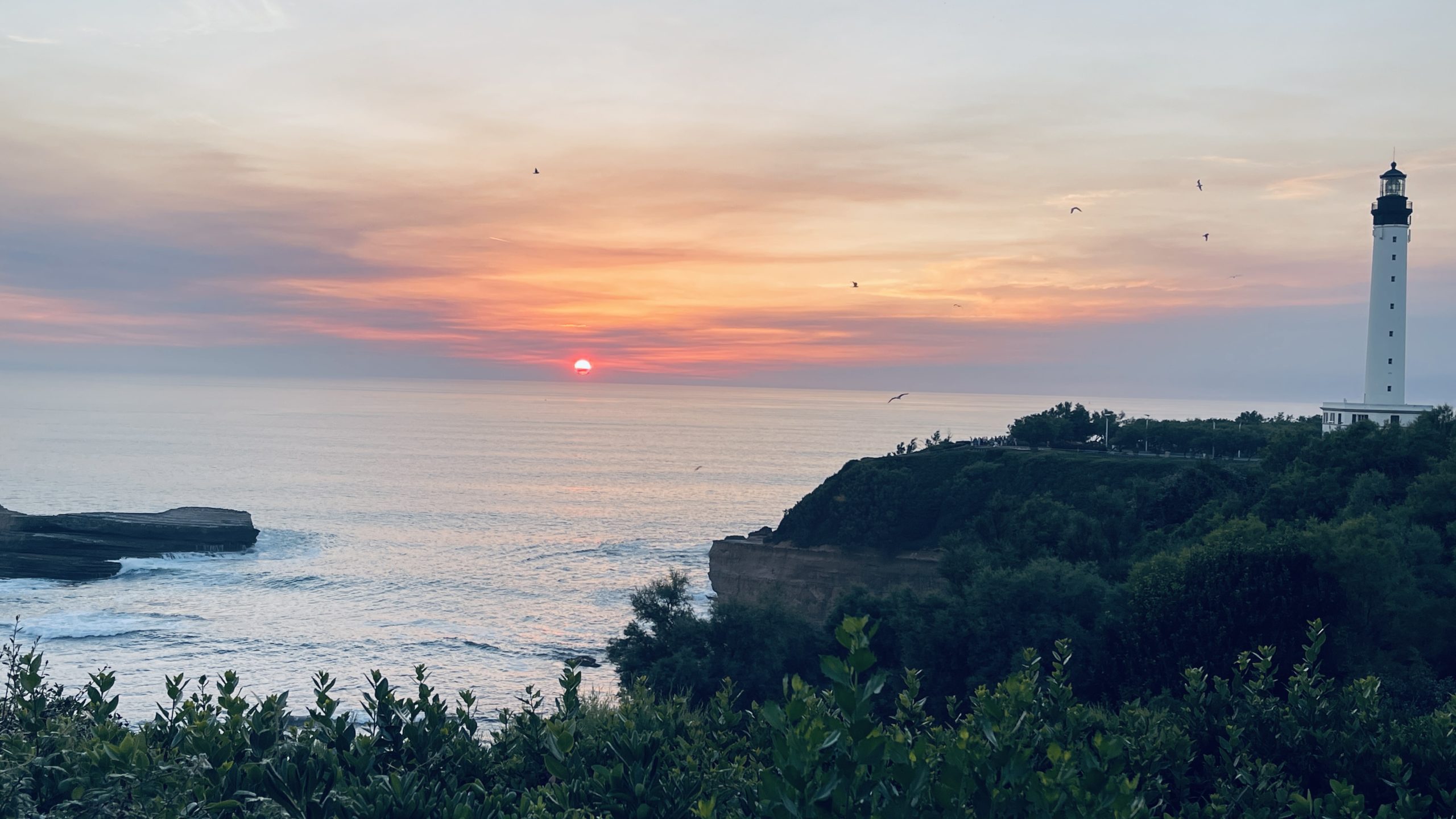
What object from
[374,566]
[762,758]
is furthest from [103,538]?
[762,758]

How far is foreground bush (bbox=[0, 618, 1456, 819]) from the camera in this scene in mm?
7254

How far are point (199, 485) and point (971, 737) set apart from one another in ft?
463

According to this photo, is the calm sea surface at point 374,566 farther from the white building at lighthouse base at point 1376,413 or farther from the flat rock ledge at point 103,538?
the white building at lighthouse base at point 1376,413

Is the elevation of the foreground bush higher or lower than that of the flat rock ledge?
higher

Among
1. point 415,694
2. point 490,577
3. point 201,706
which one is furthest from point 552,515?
point 201,706

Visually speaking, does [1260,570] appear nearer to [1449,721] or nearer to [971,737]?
[1449,721]

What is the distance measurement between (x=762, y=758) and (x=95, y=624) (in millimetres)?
61089

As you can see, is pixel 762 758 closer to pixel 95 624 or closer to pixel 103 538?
pixel 95 624

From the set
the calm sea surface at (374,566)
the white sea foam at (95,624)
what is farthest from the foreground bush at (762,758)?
the white sea foam at (95,624)

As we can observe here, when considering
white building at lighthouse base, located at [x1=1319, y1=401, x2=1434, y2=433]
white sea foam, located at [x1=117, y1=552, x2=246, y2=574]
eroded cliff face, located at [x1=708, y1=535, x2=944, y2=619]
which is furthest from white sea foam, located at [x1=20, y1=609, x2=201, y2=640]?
white building at lighthouse base, located at [x1=1319, y1=401, x2=1434, y2=433]

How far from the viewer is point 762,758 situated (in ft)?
42.0

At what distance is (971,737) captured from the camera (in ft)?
31.9

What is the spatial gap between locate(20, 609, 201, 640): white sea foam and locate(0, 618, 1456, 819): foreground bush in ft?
164

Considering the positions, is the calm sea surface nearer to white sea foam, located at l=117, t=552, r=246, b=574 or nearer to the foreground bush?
white sea foam, located at l=117, t=552, r=246, b=574
